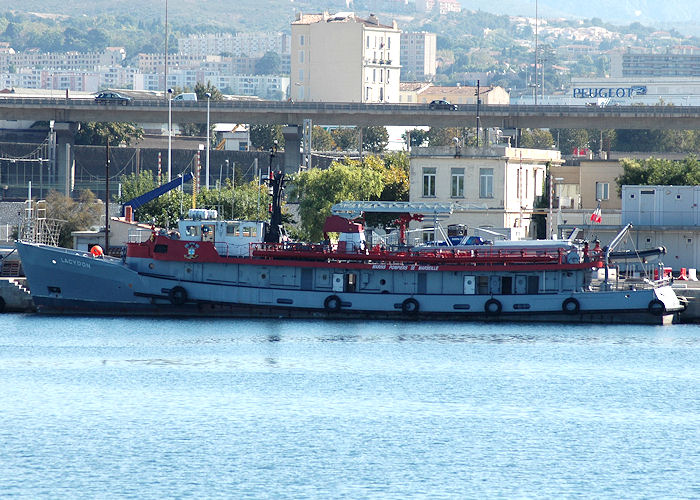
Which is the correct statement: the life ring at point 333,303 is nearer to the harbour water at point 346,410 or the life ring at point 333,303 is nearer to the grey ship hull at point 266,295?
the grey ship hull at point 266,295

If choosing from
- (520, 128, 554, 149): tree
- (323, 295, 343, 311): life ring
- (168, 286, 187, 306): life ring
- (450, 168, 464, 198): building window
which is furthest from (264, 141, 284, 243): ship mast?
(520, 128, 554, 149): tree

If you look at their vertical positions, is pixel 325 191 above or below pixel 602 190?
below

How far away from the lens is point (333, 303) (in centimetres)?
6366

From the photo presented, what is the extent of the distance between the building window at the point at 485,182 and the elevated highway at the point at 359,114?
36235 millimetres

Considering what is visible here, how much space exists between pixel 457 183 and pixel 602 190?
1507cm

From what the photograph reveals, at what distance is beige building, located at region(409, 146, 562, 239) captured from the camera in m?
83.3

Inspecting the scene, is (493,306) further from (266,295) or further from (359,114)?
(359,114)

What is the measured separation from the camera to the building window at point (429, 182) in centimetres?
8475

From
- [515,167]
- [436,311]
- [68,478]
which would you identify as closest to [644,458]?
[68,478]

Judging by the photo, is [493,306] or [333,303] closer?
[493,306]

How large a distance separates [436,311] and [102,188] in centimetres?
7807

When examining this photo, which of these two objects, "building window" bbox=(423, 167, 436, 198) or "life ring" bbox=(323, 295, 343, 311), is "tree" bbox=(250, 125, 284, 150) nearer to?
"building window" bbox=(423, 167, 436, 198)

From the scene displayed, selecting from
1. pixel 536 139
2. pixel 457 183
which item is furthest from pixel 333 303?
pixel 536 139

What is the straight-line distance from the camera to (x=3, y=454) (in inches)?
1512
